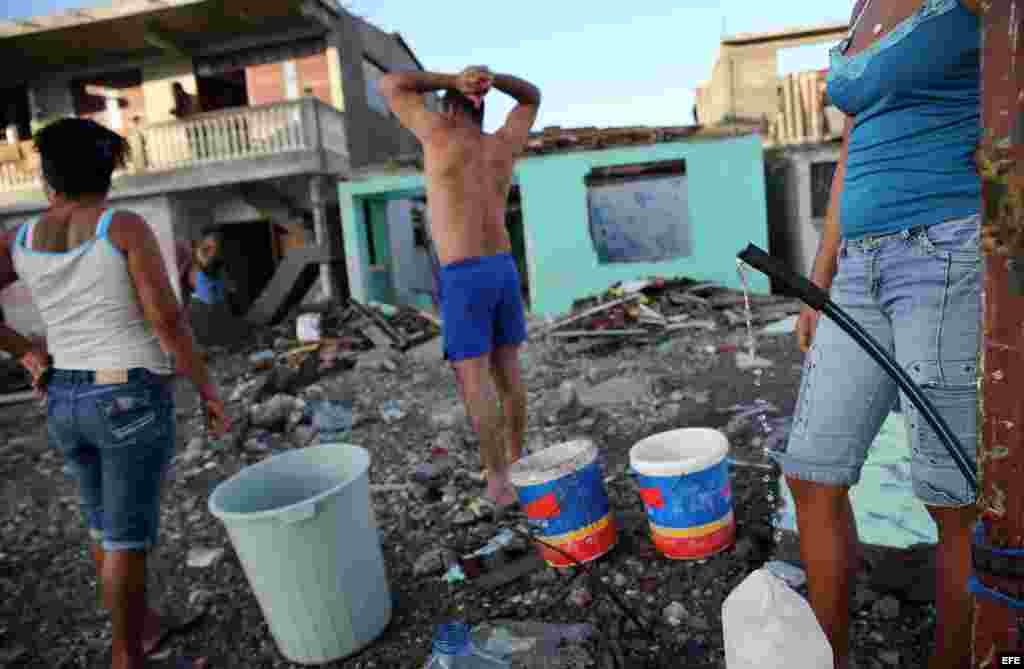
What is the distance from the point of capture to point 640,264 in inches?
395

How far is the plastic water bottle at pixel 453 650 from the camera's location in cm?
162

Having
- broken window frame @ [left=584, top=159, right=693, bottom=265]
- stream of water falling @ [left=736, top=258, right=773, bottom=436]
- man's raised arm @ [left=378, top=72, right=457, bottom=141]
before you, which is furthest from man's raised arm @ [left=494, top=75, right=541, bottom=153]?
broken window frame @ [left=584, top=159, right=693, bottom=265]

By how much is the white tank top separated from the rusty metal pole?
2.17 meters

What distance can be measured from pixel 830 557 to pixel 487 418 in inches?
65.3

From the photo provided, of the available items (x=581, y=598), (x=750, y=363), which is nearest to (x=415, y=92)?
(x=581, y=598)

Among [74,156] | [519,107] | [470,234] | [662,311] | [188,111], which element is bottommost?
[662,311]

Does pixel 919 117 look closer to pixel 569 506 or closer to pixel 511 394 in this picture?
pixel 569 506

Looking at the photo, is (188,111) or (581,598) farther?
(188,111)

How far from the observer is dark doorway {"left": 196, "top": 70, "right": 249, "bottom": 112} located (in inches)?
509

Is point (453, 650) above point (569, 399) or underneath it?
above

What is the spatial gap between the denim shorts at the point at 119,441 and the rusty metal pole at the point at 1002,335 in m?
2.13

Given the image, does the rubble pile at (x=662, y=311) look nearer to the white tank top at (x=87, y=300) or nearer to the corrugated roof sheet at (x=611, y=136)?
the corrugated roof sheet at (x=611, y=136)

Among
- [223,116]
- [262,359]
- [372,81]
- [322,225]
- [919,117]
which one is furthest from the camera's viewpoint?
[372,81]

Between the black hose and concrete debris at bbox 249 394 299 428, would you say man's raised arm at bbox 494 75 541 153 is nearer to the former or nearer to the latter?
the black hose
